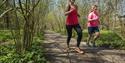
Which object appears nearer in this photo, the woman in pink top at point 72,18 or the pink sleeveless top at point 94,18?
the woman in pink top at point 72,18

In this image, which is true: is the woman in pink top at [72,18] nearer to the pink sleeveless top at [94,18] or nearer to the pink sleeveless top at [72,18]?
the pink sleeveless top at [72,18]

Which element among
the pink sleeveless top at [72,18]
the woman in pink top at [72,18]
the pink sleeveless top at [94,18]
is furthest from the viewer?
the pink sleeveless top at [94,18]

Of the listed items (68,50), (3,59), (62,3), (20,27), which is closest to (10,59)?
(3,59)

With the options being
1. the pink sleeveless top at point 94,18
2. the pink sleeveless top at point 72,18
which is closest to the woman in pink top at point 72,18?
the pink sleeveless top at point 72,18

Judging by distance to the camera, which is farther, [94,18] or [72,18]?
[94,18]

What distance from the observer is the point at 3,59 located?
8750 millimetres

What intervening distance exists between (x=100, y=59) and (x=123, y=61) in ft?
1.97

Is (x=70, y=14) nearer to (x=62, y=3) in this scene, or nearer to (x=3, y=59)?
(x=3, y=59)

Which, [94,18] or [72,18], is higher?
[72,18]

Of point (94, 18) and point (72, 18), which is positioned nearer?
point (72, 18)

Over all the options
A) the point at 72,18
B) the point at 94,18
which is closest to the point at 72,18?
the point at 72,18

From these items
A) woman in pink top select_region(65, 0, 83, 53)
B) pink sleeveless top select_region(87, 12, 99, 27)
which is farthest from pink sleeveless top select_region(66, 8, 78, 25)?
pink sleeveless top select_region(87, 12, 99, 27)

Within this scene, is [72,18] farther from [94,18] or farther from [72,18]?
[94,18]

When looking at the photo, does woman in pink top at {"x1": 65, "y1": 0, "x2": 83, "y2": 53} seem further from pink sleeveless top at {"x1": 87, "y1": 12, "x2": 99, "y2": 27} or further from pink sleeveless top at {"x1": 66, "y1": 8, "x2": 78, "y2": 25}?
pink sleeveless top at {"x1": 87, "y1": 12, "x2": 99, "y2": 27}
